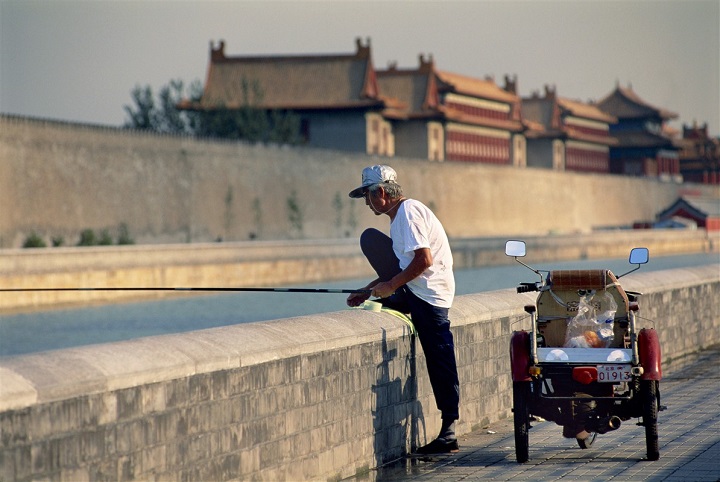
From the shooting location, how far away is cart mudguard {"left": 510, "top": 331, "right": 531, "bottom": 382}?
699cm

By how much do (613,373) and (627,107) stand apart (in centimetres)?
12803

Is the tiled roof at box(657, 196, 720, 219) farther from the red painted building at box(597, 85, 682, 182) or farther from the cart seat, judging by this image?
the cart seat

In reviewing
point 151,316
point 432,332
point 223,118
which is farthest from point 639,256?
point 223,118

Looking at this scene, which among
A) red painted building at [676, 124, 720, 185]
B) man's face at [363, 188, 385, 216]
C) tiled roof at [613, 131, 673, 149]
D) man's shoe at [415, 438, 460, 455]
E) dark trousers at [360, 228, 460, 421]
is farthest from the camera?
red painted building at [676, 124, 720, 185]

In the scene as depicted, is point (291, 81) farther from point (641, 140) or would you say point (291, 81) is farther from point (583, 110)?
point (641, 140)

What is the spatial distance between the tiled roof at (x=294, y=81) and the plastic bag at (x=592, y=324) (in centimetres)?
7408

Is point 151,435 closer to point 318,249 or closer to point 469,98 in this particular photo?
point 318,249

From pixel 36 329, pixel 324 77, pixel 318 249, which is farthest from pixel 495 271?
pixel 36 329

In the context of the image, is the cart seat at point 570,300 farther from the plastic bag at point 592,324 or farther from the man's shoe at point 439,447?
the man's shoe at point 439,447

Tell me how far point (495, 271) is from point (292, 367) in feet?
181

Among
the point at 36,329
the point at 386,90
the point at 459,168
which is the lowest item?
the point at 36,329

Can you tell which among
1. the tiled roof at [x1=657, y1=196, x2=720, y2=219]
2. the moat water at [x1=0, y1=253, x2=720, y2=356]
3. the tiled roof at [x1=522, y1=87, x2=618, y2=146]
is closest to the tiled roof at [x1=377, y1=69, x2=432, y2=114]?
the tiled roof at [x1=522, y1=87, x2=618, y2=146]

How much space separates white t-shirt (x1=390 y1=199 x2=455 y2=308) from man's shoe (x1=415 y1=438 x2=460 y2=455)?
0.70 m

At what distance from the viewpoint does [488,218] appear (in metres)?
81.8
